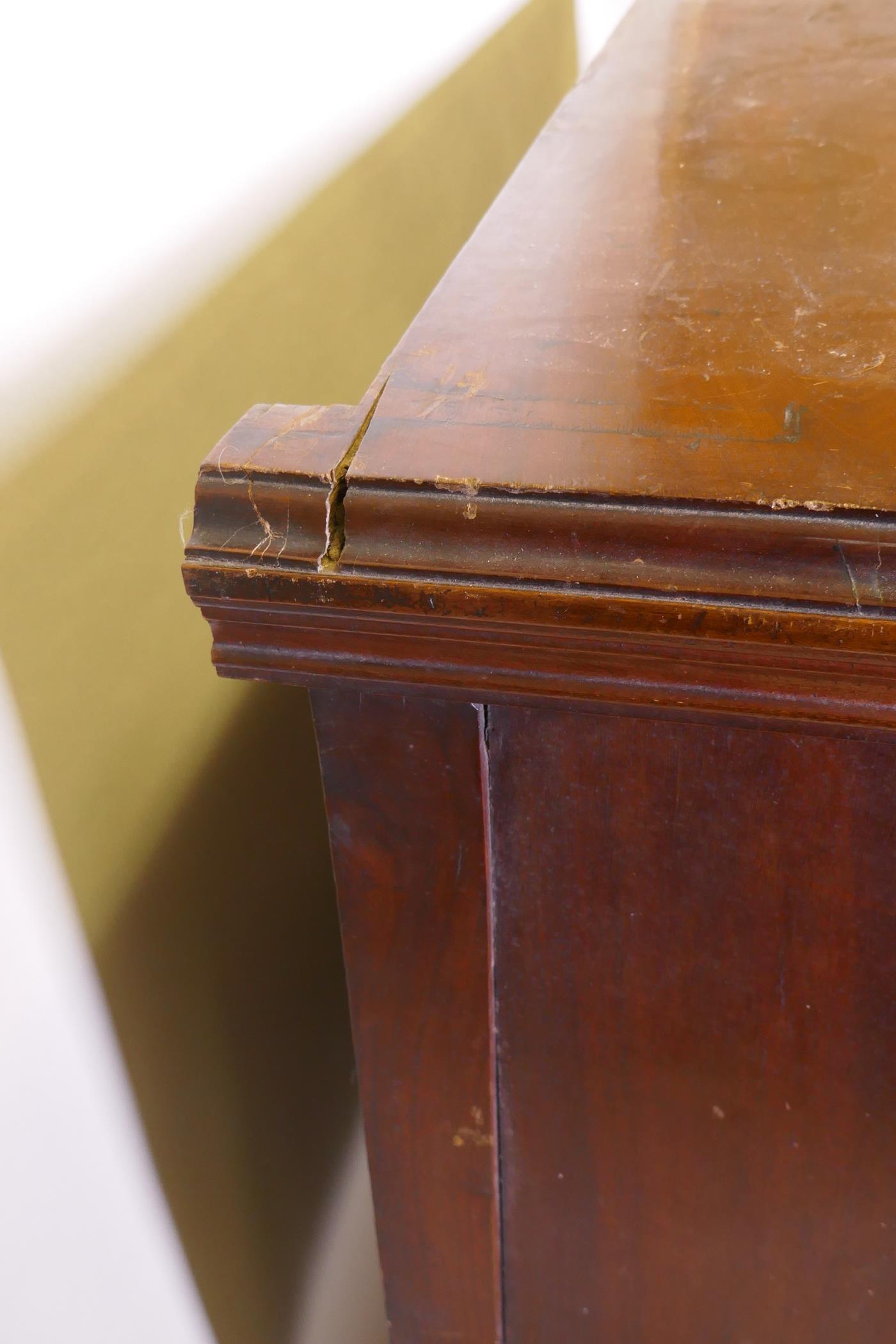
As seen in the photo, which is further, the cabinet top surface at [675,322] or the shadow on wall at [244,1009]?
the shadow on wall at [244,1009]

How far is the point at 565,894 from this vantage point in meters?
0.47

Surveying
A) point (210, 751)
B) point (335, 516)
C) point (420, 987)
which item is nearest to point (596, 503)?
point (335, 516)

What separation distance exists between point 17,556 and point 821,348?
33cm

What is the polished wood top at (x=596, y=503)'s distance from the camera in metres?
0.34

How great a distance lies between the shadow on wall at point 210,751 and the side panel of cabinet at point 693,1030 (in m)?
0.21

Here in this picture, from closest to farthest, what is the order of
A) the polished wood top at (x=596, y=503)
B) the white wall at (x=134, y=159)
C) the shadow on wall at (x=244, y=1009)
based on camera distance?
the polished wood top at (x=596, y=503)
the white wall at (x=134, y=159)
the shadow on wall at (x=244, y=1009)

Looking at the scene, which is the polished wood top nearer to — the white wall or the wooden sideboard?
the wooden sideboard

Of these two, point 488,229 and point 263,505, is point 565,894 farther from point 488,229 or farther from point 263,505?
point 488,229

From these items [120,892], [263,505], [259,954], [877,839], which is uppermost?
[263,505]

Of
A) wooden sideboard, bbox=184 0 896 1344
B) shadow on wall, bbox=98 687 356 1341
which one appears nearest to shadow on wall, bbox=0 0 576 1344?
shadow on wall, bbox=98 687 356 1341

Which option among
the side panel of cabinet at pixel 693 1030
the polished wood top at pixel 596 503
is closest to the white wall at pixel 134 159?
the polished wood top at pixel 596 503

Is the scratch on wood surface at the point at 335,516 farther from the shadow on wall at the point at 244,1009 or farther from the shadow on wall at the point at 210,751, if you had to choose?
A: the shadow on wall at the point at 244,1009

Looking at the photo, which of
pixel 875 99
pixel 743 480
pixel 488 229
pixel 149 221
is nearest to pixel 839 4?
pixel 875 99

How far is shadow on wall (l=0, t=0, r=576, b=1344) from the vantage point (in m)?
0.52
